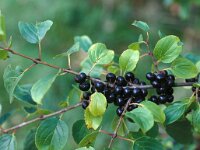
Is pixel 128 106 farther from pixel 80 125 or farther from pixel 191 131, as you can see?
pixel 191 131

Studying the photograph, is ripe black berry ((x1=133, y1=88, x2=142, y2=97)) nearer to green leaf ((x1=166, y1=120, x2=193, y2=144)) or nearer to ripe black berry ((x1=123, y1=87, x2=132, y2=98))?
ripe black berry ((x1=123, y1=87, x2=132, y2=98))

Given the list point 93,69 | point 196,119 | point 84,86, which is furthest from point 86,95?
point 196,119

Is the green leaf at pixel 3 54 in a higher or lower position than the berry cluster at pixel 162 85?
higher

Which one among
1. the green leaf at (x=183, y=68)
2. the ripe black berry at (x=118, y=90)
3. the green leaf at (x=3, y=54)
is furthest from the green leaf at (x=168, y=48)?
the green leaf at (x=3, y=54)

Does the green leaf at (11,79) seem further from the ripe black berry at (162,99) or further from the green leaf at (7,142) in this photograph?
the ripe black berry at (162,99)

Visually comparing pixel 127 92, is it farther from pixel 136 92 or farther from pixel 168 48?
pixel 168 48
